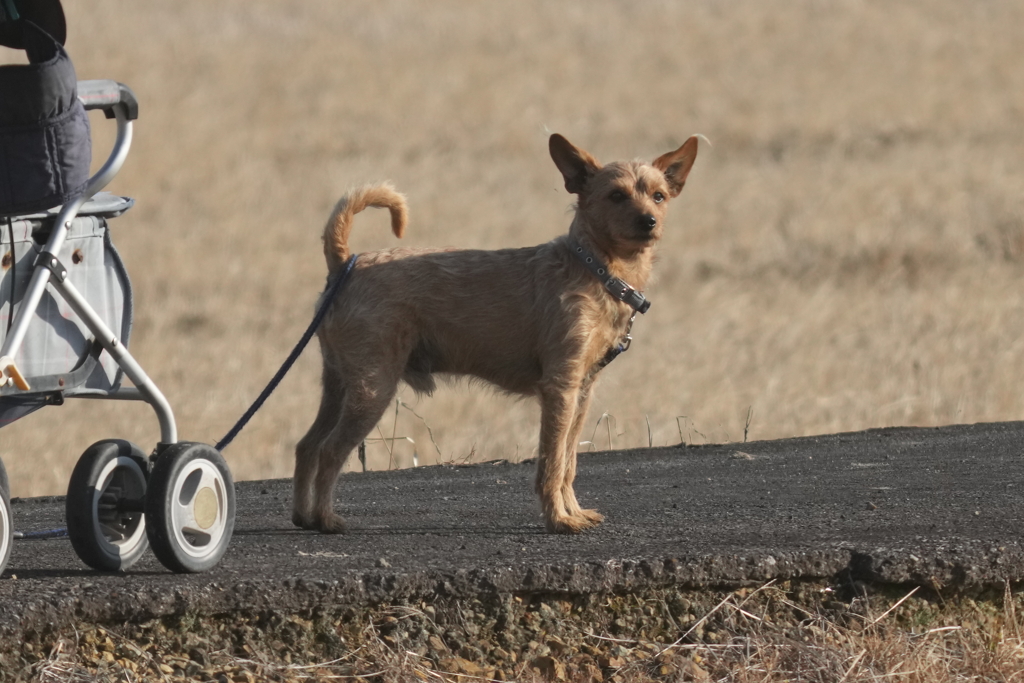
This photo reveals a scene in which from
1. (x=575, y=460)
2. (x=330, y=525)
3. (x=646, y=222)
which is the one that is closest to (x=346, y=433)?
(x=330, y=525)

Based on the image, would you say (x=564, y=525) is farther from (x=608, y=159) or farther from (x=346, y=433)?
(x=608, y=159)

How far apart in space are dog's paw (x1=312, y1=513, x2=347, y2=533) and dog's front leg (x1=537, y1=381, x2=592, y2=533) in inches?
32.0

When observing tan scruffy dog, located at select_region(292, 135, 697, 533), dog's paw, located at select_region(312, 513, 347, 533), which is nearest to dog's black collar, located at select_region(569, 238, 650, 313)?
tan scruffy dog, located at select_region(292, 135, 697, 533)

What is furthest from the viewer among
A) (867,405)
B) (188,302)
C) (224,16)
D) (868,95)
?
(224,16)

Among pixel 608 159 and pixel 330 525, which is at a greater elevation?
pixel 608 159

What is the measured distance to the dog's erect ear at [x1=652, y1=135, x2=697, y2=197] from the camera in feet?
18.8

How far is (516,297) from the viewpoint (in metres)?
5.58

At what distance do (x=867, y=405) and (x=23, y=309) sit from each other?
290 inches

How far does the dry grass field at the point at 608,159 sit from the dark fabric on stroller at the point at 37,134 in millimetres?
2254

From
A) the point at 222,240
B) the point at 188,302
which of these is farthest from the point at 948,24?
the point at 188,302

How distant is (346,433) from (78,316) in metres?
1.27

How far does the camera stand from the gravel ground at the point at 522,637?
4.24 meters

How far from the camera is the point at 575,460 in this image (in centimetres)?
564

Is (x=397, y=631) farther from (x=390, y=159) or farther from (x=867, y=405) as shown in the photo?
(x=390, y=159)
